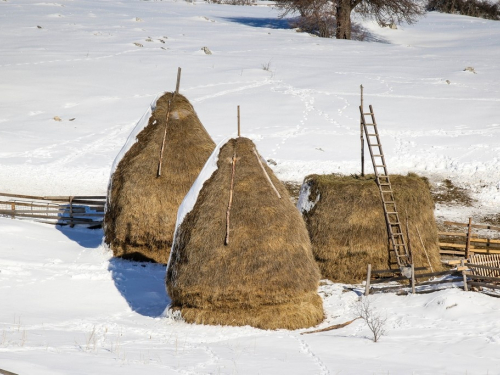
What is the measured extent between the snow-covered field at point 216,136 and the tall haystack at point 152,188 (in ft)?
2.06

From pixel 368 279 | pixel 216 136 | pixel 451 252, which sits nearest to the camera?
pixel 368 279

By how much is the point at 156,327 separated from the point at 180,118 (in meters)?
7.42

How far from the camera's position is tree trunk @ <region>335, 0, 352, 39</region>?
5475 cm

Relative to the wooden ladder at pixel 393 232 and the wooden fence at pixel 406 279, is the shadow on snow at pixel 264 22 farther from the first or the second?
the wooden fence at pixel 406 279

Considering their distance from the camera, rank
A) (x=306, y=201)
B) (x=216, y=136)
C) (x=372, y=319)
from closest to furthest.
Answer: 1. (x=372, y=319)
2. (x=306, y=201)
3. (x=216, y=136)

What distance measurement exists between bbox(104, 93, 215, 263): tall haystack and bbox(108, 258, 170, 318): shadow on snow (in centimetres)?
35

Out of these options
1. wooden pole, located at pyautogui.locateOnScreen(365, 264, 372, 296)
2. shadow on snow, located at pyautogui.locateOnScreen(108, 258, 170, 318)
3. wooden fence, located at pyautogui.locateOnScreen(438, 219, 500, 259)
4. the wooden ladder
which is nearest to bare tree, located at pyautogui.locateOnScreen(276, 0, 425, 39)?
wooden fence, located at pyautogui.locateOnScreen(438, 219, 500, 259)

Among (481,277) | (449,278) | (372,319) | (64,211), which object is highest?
(481,277)

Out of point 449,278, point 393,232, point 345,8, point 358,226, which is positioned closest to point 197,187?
point 358,226

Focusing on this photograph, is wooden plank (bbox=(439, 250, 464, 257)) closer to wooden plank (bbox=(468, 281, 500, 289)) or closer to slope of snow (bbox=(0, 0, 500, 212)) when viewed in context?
wooden plank (bbox=(468, 281, 500, 289))

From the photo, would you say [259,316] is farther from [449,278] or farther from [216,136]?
[216,136]

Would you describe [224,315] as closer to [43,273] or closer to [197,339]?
[197,339]

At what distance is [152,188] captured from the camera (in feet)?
64.2

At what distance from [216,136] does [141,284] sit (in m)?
15.0
